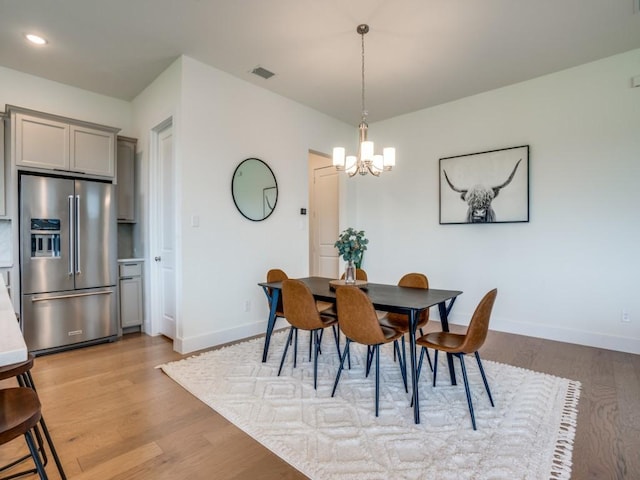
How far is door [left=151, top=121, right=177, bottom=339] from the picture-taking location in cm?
364

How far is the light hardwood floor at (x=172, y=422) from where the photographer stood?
168cm

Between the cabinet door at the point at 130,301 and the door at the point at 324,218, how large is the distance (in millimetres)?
2942

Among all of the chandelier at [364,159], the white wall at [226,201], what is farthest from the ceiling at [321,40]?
the chandelier at [364,159]

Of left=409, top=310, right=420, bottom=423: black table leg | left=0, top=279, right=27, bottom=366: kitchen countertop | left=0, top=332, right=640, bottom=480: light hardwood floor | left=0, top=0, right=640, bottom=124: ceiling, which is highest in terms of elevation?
left=0, top=0, right=640, bottom=124: ceiling

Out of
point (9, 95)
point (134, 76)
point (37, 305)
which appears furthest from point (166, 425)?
point (9, 95)

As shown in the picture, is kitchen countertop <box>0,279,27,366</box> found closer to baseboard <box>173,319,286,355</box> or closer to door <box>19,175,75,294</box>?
baseboard <box>173,319,286,355</box>

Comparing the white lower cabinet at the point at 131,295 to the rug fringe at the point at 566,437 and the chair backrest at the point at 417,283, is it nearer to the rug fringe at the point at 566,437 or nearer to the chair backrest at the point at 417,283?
the chair backrest at the point at 417,283

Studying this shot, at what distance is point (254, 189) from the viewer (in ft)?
12.8

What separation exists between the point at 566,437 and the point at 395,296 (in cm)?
124

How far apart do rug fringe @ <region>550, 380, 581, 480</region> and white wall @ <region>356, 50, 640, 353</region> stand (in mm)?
1424

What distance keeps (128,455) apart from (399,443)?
1.45 meters

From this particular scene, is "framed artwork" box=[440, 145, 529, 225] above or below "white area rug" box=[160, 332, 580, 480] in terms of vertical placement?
above

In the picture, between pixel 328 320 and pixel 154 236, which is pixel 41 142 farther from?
pixel 328 320

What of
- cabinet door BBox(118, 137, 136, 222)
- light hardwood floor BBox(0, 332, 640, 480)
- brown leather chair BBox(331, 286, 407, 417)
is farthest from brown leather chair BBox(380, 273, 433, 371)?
cabinet door BBox(118, 137, 136, 222)
